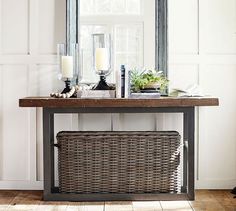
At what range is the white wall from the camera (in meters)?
3.85

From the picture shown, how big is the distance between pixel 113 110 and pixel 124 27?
795 millimetres

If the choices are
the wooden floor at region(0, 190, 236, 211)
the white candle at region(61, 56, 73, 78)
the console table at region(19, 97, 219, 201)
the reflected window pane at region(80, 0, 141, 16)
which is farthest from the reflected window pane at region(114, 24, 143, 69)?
the wooden floor at region(0, 190, 236, 211)

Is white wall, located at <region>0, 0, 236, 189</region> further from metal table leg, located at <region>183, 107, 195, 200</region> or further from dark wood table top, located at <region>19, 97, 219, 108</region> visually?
dark wood table top, located at <region>19, 97, 219, 108</region>

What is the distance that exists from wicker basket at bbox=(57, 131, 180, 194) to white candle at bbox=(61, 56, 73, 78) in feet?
1.52

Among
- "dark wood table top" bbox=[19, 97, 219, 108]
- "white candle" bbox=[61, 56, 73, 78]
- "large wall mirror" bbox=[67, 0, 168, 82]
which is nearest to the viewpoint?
"dark wood table top" bbox=[19, 97, 219, 108]

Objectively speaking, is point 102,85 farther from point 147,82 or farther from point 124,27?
point 124,27

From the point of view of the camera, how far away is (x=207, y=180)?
3.92 m

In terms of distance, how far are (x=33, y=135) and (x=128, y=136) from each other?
0.89m

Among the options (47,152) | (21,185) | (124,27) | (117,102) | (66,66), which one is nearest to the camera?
(117,102)

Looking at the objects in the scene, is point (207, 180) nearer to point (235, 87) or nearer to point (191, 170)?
point (191, 170)

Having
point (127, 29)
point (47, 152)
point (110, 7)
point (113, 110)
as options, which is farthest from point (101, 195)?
point (110, 7)

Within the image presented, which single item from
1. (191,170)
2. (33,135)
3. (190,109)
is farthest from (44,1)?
(191,170)

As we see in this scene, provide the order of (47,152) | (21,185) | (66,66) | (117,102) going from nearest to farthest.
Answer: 1. (117,102)
2. (47,152)
3. (66,66)
4. (21,185)

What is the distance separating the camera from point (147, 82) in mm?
3518
